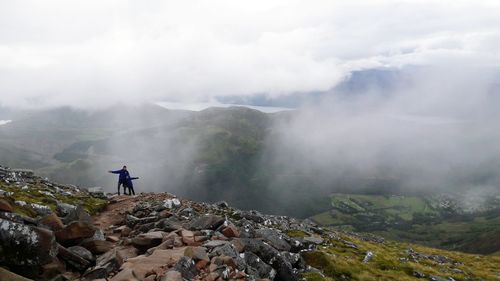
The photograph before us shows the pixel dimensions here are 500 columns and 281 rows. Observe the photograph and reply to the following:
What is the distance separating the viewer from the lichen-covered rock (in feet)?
68.0

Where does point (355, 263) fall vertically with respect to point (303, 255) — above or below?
below

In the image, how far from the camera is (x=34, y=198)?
4172cm

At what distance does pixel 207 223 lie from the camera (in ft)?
100

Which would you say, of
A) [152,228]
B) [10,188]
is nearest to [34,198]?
[10,188]

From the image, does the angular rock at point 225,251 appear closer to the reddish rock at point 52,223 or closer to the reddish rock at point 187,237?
the reddish rock at point 187,237

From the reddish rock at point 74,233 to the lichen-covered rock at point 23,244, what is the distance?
375cm

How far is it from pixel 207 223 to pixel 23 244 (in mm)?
12909

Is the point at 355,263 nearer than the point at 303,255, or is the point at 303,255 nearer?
the point at 303,255

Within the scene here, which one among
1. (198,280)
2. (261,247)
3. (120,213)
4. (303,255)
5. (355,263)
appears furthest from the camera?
(120,213)

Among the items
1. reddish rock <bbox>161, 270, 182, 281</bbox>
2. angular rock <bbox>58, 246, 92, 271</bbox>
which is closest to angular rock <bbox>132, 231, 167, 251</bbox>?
angular rock <bbox>58, 246, 92, 271</bbox>

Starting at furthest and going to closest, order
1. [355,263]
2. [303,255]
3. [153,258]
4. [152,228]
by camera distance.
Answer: [355,263] → [303,255] → [152,228] → [153,258]

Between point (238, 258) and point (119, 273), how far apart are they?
6.67 m

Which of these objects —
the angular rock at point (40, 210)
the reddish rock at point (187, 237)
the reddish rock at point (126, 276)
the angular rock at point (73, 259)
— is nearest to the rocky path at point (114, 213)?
the angular rock at point (40, 210)

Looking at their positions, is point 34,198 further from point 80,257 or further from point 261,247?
point 261,247
